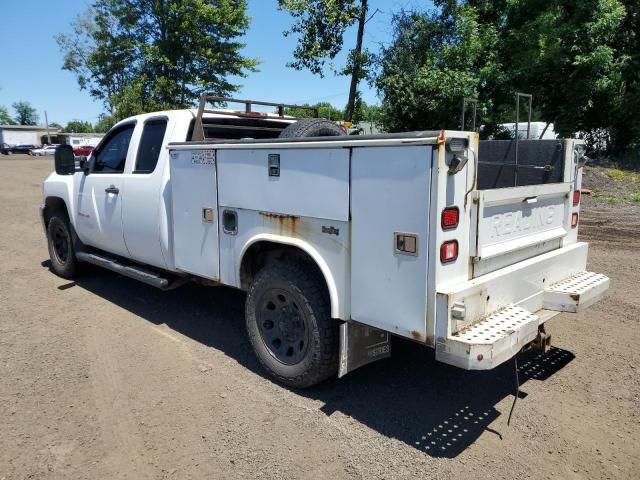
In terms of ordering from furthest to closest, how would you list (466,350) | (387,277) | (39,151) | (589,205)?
(39,151), (589,205), (387,277), (466,350)

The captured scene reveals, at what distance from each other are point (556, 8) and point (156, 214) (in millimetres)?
16708

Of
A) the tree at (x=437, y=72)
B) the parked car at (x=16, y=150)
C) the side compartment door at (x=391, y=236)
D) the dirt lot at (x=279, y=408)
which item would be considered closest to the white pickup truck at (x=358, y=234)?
the side compartment door at (x=391, y=236)

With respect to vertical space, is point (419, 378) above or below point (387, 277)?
below

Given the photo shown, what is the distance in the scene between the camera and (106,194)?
229 inches

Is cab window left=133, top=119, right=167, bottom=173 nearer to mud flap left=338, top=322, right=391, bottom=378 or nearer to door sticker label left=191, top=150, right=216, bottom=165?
door sticker label left=191, top=150, right=216, bottom=165

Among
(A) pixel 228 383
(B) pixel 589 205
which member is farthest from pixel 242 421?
(B) pixel 589 205

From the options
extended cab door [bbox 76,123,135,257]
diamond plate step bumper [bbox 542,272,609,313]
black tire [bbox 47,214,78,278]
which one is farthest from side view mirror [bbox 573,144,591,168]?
black tire [bbox 47,214,78,278]

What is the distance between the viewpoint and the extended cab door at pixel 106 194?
5.66 m

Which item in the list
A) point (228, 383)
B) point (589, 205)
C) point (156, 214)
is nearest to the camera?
point (228, 383)

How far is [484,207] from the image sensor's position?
10.8ft

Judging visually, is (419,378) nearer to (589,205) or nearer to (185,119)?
(185,119)

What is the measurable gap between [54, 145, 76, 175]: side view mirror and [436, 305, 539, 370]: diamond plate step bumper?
16.7 ft

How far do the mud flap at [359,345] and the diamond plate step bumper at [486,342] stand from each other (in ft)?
1.89

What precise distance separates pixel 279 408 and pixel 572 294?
223 cm
